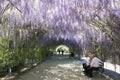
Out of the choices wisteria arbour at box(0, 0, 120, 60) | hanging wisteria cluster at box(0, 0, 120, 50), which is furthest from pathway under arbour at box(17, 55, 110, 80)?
hanging wisteria cluster at box(0, 0, 120, 50)

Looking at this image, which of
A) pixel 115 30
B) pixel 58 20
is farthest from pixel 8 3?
pixel 58 20

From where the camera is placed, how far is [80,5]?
39.4ft

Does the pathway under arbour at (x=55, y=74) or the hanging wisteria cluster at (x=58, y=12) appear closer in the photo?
the hanging wisteria cluster at (x=58, y=12)

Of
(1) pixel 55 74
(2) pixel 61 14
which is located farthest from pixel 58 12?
(1) pixel 55 74

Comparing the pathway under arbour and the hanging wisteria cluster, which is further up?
the hanging wisteria cluster

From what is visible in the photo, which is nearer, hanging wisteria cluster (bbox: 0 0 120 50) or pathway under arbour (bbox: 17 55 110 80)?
hanging wisteria cluster (bbox: 0 0 120 50)

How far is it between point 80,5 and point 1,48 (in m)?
3.79

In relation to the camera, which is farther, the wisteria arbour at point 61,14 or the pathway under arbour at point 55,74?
the pathway under arbour at point 55,74

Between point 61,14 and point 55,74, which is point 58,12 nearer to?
point 61,14

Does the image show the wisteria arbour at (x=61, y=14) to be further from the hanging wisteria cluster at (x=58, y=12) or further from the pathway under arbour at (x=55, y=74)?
the pathway under arbour at (x=55, y=74)

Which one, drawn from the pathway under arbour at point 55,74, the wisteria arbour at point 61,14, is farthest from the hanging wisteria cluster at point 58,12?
the pathway under arbour at point 55,74

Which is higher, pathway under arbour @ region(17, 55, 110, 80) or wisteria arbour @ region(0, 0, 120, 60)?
wisteria arbour @ region(0, 0, 120, 60)

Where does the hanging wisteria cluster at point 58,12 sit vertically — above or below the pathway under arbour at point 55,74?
above

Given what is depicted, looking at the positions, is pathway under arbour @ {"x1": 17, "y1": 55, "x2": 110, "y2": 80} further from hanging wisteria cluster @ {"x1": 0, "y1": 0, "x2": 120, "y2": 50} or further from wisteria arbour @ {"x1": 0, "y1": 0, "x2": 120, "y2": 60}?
hanging wisteria cluster @ {"x1": 0, "y1": 0, "x2": 120, "y2": 50}
